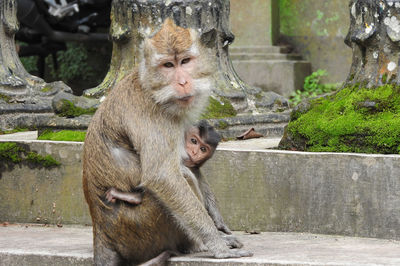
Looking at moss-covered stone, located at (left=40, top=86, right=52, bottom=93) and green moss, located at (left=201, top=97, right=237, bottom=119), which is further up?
green moss, located at (left=201, top=97, right=237, bottom=119)

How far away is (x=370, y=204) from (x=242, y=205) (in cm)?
100

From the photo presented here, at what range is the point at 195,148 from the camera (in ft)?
17.9

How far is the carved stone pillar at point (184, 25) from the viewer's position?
7766mm

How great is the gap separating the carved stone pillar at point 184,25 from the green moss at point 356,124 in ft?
5.33

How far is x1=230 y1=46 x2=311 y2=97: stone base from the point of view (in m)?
12.0

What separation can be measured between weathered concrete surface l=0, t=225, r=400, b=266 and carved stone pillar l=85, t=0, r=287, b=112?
2.03 meters

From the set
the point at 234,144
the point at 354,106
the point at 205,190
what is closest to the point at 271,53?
the point at 234,144

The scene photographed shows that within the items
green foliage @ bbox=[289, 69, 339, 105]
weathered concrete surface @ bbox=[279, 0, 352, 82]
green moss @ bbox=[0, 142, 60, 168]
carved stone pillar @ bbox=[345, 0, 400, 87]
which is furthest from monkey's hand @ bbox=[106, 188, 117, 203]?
weathered concrete surface @ bbox=[279, 0, 352, 82]

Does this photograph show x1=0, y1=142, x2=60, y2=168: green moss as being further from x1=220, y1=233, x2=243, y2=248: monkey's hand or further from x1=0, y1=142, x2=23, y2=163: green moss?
x1=220, y1=233, x2=243, y2=248: monkey's hand

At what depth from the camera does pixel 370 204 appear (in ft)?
19.2

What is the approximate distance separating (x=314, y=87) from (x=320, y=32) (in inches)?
34.5

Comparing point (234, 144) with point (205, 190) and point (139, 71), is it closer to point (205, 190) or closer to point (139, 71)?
point (205, 190)

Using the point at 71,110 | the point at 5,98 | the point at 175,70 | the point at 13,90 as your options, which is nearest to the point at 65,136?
the point at 71,110

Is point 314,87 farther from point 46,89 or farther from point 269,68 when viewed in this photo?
point 46,89
